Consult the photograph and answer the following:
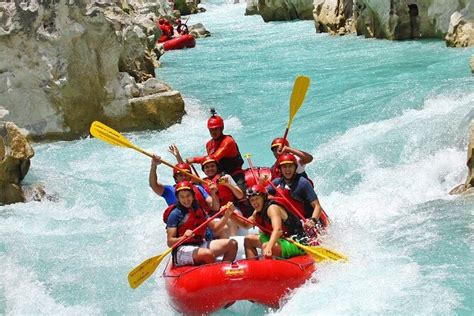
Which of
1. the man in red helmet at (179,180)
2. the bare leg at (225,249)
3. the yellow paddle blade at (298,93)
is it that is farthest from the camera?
the yellow paddle blade at (298,93)

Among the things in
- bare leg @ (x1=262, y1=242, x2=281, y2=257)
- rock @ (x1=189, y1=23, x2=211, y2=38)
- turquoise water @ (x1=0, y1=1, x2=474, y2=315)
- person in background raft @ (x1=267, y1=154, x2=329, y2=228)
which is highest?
person in background raft @ (x1=267, y1=154, x2=329, y2=228)

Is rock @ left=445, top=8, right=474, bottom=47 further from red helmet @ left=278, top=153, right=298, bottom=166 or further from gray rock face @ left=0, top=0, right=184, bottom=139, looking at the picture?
red helmet @ left=278, top=153, right=298, bottom=166

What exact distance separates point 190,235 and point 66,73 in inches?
242

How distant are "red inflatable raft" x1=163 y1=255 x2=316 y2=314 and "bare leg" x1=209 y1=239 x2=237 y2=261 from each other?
0.32 metres

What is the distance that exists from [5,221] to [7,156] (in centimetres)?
75

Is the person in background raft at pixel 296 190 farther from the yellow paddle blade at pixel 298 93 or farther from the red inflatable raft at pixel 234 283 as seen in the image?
the yellow paddle blade at pixel 298 93

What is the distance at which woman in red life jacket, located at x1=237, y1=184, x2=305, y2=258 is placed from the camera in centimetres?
575

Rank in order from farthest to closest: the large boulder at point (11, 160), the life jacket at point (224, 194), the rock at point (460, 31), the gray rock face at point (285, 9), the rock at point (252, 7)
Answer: the rock at point (252, 7) → the gray rock face at point (285, 9) → the rock at point (460, 31) → the large boulder at point (11, 160) → the life jacket at point (224, 194)

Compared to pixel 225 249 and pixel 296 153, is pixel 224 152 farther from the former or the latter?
pixel 225 249

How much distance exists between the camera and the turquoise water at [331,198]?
19.4 feet

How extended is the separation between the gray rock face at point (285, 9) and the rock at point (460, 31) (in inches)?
466

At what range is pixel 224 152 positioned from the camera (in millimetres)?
7270

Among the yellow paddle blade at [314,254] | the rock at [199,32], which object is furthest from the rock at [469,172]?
the rock at [199,32]

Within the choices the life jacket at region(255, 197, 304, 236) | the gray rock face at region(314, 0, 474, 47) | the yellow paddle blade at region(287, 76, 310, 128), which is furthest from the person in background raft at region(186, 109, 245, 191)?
the gray rock face at region(314, 0, 474, 47)
